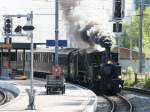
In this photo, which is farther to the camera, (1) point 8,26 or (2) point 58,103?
(1) point 8,26

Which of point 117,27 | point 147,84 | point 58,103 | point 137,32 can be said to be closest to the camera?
point 58,103

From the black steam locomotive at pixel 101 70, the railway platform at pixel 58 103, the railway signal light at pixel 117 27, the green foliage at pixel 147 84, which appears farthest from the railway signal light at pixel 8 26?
the railway signal light at pixel 117 27

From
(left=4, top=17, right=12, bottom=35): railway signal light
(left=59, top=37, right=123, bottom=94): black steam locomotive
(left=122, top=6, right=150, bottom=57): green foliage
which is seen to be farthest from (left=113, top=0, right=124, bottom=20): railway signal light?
(left=122, top=6, right=150, bottom=57): green foliage

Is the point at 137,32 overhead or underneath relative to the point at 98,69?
overhead

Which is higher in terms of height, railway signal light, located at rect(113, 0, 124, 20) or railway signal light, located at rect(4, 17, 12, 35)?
railway signal light, located at rect(113, 0, 124, 20)

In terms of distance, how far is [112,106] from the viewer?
1022 inches

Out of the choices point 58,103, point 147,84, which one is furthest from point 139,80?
point 58,103

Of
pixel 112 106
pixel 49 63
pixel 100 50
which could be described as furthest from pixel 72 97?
pixel 49 63

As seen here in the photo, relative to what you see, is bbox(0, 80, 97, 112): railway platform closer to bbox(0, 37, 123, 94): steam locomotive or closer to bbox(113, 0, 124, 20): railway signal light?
bbox(0, 37, 123, 94): steam locomotive

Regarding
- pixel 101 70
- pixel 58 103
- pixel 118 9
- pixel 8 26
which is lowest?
pixel 58 103

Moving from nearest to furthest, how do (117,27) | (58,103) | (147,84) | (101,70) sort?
(58,103)
(101,70)
(147,84)
(117,27)

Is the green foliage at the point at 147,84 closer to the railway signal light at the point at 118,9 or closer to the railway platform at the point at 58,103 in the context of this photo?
the railway platform at the point at 58,103

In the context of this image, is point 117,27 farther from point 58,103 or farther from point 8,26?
point 58,103

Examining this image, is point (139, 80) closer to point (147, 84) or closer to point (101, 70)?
point (147, 84)
